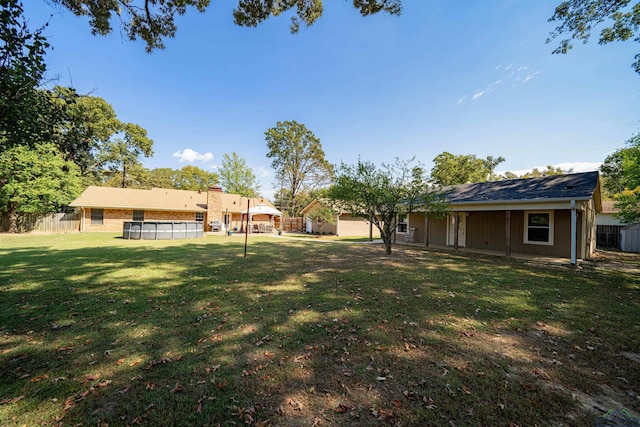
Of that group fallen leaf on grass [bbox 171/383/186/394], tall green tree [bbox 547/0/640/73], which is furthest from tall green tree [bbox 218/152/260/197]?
fallen leaf on grass [bbox 171/383/186/394]

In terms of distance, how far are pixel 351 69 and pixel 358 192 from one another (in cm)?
765

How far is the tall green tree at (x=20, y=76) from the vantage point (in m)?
3.05

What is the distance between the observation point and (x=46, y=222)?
803 inches

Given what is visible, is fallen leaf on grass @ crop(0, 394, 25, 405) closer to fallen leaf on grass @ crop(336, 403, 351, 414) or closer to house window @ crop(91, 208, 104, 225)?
fallen leaf on grass @ crop(336, 403, 351, 414)

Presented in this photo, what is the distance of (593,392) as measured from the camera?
8.27 feet

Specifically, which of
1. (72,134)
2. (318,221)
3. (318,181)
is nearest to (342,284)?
(72,134)

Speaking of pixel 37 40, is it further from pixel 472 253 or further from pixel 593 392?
pixel 472 253

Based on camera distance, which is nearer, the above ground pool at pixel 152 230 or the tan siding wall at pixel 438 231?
the tan siding wall at pixel 438 231

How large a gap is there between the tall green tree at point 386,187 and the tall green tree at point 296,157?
26919 millimetres

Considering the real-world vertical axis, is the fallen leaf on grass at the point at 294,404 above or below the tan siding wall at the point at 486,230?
below

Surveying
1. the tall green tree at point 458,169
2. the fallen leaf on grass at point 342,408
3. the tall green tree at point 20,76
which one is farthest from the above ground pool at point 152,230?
the tall green tree at point 458,169

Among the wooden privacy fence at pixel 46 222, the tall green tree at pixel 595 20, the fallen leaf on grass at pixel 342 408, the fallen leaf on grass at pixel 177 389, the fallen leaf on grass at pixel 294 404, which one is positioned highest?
the tall green tree at pixel 595 20

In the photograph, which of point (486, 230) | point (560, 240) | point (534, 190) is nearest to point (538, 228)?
point (560, 240)

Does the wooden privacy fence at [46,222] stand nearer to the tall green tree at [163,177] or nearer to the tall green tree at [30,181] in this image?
the tall green tree at [30,181]
